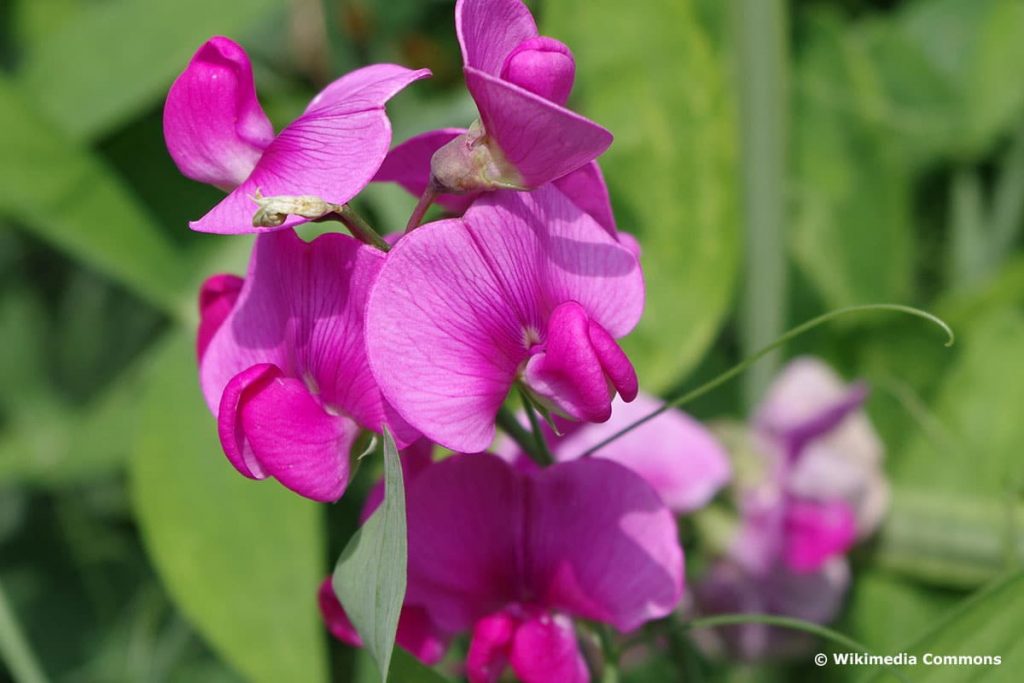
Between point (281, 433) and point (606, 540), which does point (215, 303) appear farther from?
point (606, 540)

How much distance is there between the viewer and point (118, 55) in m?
1.09

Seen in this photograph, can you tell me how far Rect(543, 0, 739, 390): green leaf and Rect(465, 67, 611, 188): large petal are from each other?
21.0 inches

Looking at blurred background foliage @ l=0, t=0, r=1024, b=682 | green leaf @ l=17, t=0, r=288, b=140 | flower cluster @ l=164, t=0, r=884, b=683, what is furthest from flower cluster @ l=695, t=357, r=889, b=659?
green leaf @ l=17, t=0, r=288, b=140

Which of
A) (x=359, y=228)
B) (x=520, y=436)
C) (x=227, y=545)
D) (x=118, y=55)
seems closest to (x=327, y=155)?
(x=359, y=228)

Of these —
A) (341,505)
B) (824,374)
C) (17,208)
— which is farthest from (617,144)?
(17,208)

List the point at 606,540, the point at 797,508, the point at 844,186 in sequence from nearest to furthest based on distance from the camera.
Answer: the point at 606,540, the point at 797,508, the point at 844,186

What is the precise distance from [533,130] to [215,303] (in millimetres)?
173

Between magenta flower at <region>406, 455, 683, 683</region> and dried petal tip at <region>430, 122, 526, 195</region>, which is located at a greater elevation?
dried petal tip at <region>430, 122, 526, 195</region>

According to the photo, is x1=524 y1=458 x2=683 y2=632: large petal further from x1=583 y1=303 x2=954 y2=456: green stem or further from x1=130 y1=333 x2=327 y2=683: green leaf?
x1=130 y1=333 x2=327 y2=683: green leaf

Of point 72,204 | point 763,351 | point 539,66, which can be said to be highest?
point 539,66

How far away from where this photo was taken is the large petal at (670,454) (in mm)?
689

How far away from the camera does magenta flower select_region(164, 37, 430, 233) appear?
0.39 metres

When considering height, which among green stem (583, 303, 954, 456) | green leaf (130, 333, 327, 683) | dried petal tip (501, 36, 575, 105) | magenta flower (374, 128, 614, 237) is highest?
dried petal tip (501, 36, 575, 105)

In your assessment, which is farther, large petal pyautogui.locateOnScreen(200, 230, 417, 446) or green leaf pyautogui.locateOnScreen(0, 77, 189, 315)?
green leaf pyautogui.locateOnScreen(0, 77, 189, 315)
